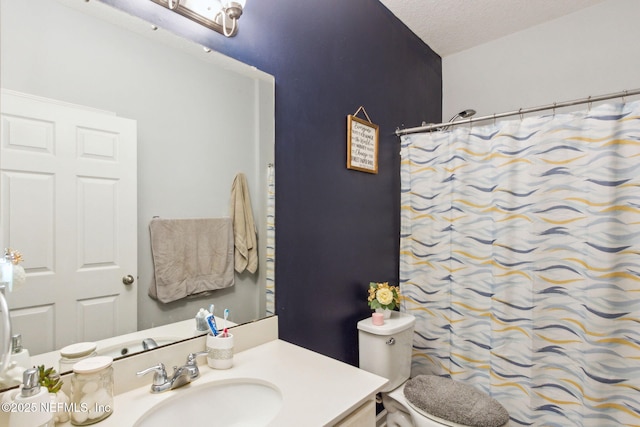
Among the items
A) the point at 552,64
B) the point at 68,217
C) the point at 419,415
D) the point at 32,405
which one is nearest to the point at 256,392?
the point at 32,405

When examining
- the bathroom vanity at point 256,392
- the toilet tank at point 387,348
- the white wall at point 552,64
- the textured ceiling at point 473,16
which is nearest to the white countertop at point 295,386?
the bathroom vanity at point 256,392

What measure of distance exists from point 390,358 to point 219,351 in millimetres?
946

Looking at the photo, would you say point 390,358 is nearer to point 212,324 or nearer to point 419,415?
point 419,415

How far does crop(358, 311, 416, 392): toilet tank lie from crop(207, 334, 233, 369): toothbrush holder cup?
0.82m

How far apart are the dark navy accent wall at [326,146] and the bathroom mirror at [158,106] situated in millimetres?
76

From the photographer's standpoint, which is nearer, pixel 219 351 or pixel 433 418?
pixel 219 351

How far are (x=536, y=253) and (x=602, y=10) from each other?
60.8 inches

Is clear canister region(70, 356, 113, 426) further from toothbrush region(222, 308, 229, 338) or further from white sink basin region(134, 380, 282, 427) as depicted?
toothbrush region(222, 308, 229, 338)

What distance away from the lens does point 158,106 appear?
1007 mm

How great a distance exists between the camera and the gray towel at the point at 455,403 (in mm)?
1345

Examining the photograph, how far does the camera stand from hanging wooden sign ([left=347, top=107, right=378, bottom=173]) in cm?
172

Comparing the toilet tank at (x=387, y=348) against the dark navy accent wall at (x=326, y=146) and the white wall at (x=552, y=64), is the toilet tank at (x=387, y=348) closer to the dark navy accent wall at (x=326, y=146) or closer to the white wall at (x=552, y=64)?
the dark navy accent wall at (x=326, y=146)

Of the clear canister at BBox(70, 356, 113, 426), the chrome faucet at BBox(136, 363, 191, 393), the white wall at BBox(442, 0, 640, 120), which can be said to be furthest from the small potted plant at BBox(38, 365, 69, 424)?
the white wall at BBox(442, 0, 640, 120)

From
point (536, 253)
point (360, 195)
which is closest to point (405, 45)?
point (360, 195)
